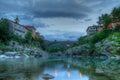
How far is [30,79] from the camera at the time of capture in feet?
157

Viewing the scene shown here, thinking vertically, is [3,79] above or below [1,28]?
below

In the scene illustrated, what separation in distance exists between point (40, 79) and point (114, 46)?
109 metres

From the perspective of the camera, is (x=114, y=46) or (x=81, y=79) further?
(x=114, y=46)

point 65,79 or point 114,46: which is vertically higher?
point 114,46

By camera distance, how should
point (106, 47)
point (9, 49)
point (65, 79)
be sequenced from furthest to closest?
point (9, 49), point (106, 47), point (65, 79)

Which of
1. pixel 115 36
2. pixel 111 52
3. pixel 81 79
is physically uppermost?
pixel 115 36

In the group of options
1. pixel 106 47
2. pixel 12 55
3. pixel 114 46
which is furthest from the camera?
pixel 12 55

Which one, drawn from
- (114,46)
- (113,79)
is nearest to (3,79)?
(113,79)

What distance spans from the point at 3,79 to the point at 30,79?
4992mm

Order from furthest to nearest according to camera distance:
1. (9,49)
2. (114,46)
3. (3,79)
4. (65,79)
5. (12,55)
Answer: (9,49) < (12,55) < (114,46) < (65,79) < (3,79)

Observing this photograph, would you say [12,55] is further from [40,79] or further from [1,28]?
[40,79]

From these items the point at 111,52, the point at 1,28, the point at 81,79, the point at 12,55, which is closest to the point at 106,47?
the point at 111,52

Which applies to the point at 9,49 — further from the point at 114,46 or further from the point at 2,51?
the point at 114,46

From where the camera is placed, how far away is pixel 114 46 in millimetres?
151250
